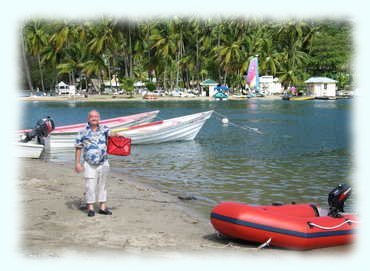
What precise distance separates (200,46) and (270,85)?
41.7 feet

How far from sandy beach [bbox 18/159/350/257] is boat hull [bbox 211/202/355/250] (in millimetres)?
148

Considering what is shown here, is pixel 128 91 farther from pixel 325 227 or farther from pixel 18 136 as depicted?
pixel 325 227

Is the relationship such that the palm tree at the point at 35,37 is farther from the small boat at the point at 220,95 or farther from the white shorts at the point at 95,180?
the white shorts at the point at 95,180

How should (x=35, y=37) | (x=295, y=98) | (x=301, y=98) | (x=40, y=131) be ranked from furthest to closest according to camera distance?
(x=35, y=37)
(x=295, y=98)
(x=301, y=98)
(x=40, y=131)

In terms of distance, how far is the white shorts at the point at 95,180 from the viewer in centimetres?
1004

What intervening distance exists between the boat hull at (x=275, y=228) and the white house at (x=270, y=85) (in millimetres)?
84666

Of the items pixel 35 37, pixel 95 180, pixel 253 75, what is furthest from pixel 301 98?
pixel 95 180

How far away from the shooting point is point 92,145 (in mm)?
9953

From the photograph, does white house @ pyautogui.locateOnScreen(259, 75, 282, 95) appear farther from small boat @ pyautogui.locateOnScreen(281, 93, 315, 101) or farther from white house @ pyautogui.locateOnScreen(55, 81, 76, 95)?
white house @ pyautogui.locateOnScreen(55, 81, 76, 95)

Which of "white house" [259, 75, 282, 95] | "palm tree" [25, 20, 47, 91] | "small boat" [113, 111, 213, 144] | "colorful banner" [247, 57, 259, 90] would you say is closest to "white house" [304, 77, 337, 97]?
"colorful banner" [247, 57, 259, 90]

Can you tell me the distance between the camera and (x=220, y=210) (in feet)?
29.4

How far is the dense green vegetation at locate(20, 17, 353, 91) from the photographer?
298 ft

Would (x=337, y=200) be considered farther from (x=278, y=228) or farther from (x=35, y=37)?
(x=35, y=37)

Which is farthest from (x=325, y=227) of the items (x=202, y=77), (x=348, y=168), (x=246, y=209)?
(x=202, y=77)
